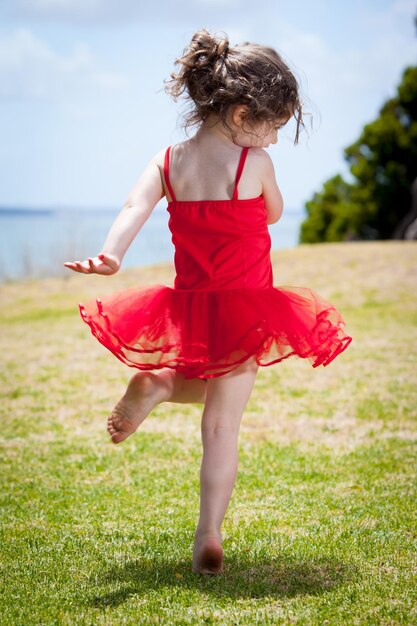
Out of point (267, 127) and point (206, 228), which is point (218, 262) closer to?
point (206, 228)

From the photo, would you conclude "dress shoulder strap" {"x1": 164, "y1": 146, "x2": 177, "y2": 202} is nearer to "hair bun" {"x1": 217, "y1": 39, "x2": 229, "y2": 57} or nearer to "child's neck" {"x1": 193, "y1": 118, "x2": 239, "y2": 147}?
"child's neck" {"x1": 193, "y1": 118, "x2": 239, "y2": 147}

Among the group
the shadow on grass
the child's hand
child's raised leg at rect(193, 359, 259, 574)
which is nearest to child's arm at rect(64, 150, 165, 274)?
the child's hand

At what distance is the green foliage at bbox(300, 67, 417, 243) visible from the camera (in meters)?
22.9

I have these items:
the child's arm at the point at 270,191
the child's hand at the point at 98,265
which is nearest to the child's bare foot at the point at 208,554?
the child's hand at the point at 98,265

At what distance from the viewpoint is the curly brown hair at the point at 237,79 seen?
287 cm

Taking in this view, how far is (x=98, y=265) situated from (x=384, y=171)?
21630mm

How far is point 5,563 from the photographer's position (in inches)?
120

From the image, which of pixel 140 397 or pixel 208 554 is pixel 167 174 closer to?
pixel 140 397

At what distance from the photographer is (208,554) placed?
2787 millimetres

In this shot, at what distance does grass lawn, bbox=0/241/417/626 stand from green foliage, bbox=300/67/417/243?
1524cm

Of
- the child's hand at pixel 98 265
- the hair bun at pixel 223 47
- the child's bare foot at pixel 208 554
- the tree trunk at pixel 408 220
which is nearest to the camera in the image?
the child's hand at pixel 98 265

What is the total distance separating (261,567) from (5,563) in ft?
3.19

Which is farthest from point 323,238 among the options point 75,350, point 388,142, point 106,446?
point 106,446

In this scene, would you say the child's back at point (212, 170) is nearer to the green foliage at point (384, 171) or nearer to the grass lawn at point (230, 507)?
the grass lawn at point (230, 507)
